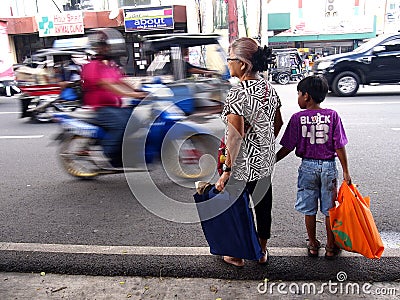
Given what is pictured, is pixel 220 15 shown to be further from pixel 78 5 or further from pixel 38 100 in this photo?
pixel 38 100

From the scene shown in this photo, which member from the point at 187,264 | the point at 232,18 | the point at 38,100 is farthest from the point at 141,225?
the point at 232,18

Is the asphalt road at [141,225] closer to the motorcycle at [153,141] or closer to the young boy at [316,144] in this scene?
the motorcycle at [153,141]

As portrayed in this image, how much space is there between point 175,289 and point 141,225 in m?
1.16

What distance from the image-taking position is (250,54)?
248 cm

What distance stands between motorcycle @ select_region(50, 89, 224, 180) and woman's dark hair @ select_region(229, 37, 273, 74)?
2.11 meters

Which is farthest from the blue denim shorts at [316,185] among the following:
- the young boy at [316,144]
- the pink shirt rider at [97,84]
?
the pink shirt rider at [97,84]

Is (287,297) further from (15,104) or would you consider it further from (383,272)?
(15,104)

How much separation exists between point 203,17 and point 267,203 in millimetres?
17773

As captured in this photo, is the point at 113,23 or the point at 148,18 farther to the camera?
the point at 113,23

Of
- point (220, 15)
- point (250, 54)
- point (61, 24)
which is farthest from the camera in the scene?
point (61, 24)

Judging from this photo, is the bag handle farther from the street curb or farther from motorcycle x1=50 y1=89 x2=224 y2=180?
motorcycle x1=50 y1=89 x2=224 y2=180

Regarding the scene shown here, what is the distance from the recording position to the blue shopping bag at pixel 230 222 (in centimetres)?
258

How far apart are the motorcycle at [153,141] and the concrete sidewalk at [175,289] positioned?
191 centimetres

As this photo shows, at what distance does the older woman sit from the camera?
2.48 m
